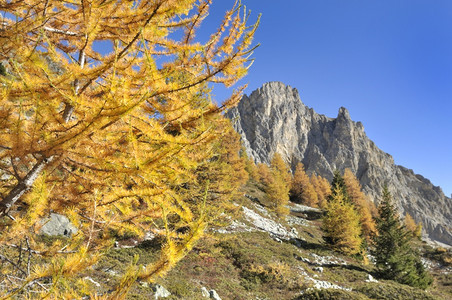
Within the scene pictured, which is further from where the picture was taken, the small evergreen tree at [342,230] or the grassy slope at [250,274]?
the small evergreen tree at [342,230]

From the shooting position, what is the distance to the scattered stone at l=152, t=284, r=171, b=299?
7352 mm

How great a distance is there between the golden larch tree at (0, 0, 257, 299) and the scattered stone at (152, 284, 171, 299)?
4.76m

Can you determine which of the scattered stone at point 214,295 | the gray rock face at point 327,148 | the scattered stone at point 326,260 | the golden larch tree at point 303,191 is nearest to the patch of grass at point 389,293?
the scattered stone at point 326,260

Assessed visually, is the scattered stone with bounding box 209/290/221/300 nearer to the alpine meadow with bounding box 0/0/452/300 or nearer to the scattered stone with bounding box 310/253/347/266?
the alpine meadow with bounding box 0/0/452/300

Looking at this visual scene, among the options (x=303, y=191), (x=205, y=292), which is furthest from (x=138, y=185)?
(x=303, y=191)

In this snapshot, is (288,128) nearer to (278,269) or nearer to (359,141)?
(359,141)

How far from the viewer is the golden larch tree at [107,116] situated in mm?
2031

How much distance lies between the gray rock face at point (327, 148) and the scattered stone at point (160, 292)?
9071 centimetres

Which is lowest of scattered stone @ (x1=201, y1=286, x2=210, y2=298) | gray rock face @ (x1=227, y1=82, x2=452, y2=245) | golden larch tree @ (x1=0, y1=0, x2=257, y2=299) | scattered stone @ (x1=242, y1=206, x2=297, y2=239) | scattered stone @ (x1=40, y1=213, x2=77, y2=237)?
scattered stone @ (x1=40, y1=213, x2=77, y2=237)

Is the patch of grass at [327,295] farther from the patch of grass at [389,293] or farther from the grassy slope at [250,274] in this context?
the patch of grass at [389,293]

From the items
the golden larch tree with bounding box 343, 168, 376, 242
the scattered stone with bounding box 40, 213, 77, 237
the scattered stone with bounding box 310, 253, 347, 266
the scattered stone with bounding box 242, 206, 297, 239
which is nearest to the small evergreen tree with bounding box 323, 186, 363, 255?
the scattered stone with bounding box 310, 253, 347, 266

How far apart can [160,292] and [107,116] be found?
763cm

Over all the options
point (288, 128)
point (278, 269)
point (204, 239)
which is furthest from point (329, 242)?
point (288, 128)

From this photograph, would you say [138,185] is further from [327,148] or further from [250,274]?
[327,148]
